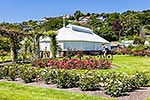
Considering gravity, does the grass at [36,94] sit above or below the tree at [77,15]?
below

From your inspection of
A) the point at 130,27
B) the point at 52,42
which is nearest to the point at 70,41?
the point at 52,42

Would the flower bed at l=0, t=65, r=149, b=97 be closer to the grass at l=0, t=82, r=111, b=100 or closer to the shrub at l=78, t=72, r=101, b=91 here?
the shrub at l=78, t=72, r=101, b=91

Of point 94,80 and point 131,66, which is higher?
point 94,80

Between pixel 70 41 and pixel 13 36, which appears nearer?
pixel 13 36

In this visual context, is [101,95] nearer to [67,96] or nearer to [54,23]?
[67,96]

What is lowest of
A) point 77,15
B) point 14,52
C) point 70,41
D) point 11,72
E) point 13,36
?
point 11,72

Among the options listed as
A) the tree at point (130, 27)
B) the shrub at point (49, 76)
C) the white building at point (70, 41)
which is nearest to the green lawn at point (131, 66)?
the shrub at point (49, 76)

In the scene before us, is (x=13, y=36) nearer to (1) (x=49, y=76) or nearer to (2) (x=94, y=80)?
(1) (x=49, y=76)

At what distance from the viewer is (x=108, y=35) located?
7825 centimetres

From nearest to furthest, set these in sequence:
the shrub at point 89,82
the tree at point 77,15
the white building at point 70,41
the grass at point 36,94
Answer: the grass at point 36,94 < the shrub at point 89,82 < the white building at point 70,41 < the tree at point 77,15

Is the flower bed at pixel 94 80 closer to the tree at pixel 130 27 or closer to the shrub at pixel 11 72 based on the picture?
the shrub at pixel 11 72

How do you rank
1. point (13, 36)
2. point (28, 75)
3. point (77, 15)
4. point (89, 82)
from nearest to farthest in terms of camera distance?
point (89, 82) < point (28, 75) < point (13, 36) < point (77, 15)

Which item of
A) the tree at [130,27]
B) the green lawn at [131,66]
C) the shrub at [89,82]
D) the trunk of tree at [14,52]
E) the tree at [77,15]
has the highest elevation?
the tree at [77,15]

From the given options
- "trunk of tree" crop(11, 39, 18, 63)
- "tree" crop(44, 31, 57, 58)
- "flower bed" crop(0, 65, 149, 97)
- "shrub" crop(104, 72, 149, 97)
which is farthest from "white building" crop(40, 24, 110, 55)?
"shrub" crop(104, 72, 149, 97)
